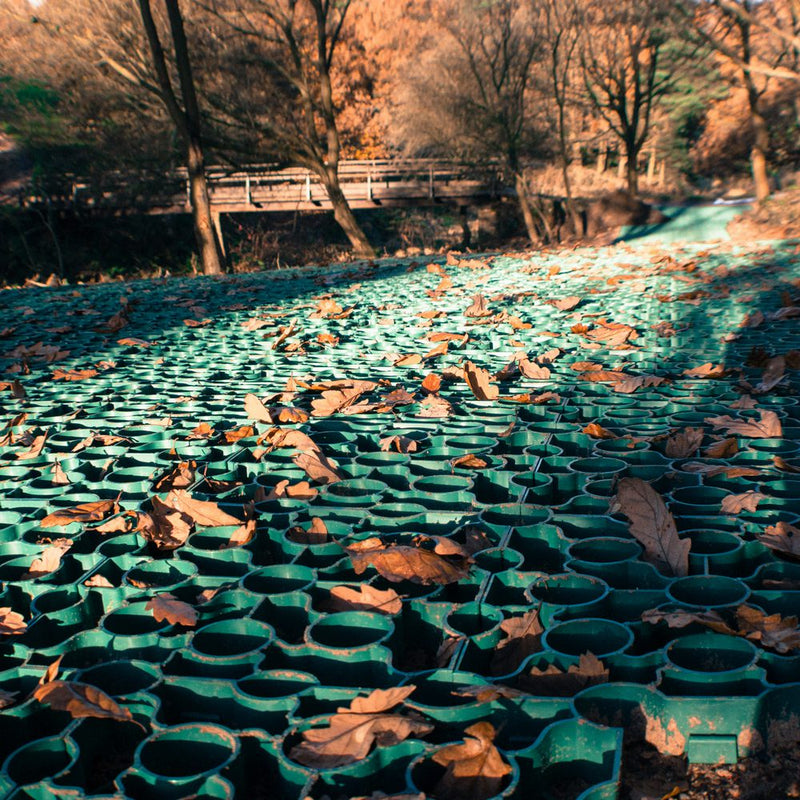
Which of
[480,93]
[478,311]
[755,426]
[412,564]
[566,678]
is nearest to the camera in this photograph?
[566,678]

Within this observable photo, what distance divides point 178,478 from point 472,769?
131 centimetres

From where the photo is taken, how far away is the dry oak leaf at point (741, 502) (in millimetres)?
1597

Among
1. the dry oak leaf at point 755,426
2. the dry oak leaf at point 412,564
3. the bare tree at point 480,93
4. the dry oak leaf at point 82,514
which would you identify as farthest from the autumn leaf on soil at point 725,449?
the bare tree at point 480,93

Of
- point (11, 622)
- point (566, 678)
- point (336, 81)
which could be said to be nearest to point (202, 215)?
point (11, 622)

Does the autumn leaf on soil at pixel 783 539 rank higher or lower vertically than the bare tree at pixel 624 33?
lower

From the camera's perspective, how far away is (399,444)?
2209 mm

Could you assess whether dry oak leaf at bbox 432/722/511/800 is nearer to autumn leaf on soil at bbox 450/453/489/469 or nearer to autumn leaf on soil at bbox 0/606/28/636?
autumn leaf on soil at bbox 0/606/28/636

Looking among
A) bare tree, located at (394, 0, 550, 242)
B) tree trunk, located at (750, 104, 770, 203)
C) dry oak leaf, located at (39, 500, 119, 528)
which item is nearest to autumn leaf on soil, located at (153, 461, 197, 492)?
dry oak leaf, located at (39, 500, 119, 528)

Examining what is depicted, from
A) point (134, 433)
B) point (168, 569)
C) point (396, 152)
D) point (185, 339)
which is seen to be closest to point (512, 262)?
point (185, 339)

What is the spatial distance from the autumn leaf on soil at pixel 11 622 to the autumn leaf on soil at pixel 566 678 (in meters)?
0.84

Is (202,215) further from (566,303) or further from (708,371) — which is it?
(708,371)

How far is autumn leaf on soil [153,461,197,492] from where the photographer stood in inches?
77.0

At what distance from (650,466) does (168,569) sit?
117 centimetres

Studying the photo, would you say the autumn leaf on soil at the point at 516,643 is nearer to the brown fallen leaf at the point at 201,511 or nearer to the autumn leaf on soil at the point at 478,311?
the brown fallen leaf at the point at 201,511
